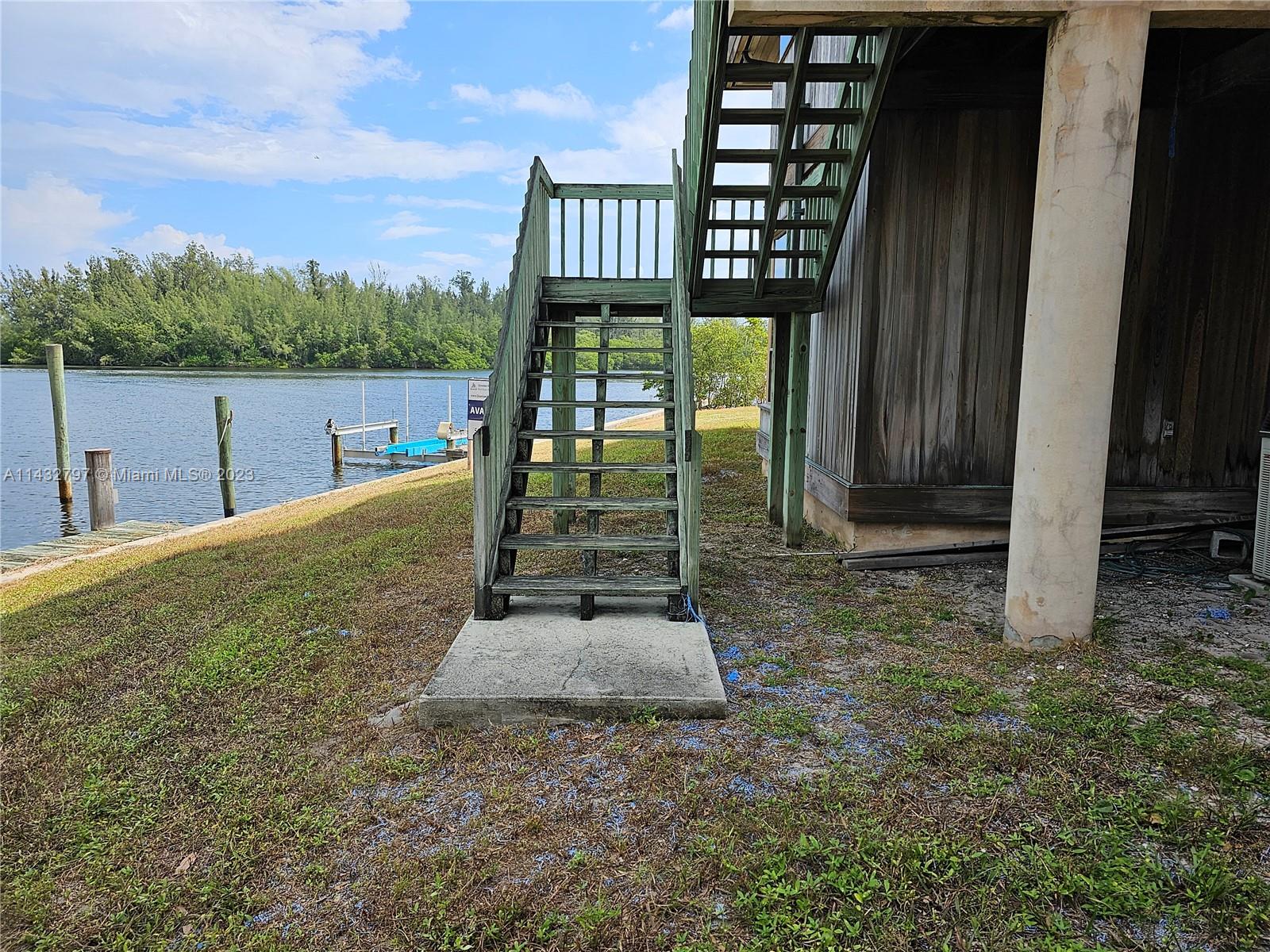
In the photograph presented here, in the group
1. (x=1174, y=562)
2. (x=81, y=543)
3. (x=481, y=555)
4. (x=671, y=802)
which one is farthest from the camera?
(x=81, y=543)

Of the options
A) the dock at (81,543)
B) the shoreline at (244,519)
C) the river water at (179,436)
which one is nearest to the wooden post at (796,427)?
the river water at (179,436)

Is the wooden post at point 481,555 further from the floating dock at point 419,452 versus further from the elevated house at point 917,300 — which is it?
the floating dock at point 419,452

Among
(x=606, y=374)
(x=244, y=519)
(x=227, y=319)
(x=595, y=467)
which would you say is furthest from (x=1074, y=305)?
(x=227, y=319)

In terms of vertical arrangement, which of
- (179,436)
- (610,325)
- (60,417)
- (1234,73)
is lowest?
(179,436)

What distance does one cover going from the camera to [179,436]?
26281 mm

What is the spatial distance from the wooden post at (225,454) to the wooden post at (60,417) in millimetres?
2565

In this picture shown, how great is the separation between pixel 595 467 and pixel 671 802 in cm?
259

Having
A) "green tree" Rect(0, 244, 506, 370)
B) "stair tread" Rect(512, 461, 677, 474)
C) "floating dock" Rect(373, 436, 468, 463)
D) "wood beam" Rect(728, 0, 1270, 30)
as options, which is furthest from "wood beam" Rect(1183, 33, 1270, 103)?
"green tree" Rect(0, 244, 506, 370)

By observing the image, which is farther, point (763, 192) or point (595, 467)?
point (763, 192)

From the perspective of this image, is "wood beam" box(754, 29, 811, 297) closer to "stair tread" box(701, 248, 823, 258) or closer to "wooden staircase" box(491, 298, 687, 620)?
"stair tread" box(701, 248, 823, 258)

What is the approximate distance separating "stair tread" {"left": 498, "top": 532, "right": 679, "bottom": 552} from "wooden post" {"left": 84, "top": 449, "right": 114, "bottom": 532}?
10141mm

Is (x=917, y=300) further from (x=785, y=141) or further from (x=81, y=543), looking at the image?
(x=81, y=543)

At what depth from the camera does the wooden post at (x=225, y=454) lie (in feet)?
44.8

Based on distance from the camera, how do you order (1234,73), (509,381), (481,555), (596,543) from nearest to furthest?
(481,555) → (596,543) → (509,381) → (1234,73)
